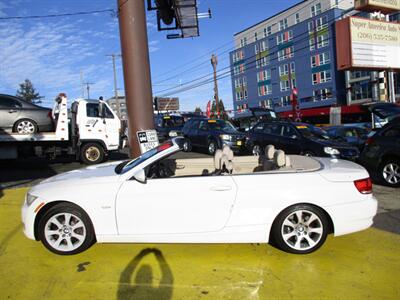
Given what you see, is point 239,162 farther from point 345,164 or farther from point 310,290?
point 310,290

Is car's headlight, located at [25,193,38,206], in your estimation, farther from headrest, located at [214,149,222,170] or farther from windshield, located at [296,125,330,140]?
windshield, located at [296,125,330,140]

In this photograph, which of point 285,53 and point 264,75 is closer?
point 285,53

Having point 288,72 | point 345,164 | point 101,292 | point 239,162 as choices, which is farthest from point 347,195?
point 288,72

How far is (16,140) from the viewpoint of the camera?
11773mm

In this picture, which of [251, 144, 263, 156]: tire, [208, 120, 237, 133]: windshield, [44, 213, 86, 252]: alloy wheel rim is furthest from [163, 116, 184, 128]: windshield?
[44, 213, 86, 252]: alloy wheel rim

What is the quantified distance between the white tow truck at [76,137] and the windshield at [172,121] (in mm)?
10503

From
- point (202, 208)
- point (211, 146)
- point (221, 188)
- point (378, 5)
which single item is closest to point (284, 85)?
point (378, 5)

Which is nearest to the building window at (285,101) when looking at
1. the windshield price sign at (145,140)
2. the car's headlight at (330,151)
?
the car's headlight at (330,151)

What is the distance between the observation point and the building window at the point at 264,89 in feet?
221

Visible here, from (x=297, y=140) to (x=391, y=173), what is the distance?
358 cm

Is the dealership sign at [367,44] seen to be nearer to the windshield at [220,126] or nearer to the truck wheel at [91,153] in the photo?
the windshield at [220,126]

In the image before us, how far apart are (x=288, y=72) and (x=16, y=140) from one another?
56.7 m

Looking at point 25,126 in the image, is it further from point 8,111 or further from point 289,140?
point 289,140

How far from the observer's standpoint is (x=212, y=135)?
1509cm
